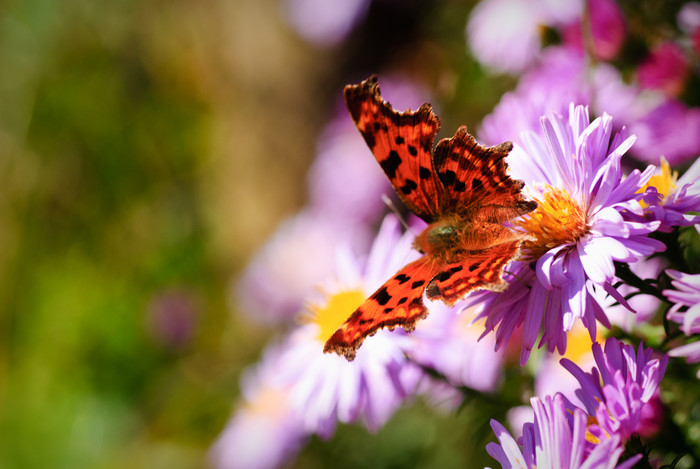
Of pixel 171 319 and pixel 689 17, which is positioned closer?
pixel 689 17

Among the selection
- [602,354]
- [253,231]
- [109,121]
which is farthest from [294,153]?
[602,354]

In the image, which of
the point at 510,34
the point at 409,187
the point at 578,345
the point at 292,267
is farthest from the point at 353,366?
the point at 292,267

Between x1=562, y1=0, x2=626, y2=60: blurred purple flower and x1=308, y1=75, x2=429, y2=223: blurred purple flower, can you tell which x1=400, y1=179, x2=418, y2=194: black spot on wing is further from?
x1=308, y1=75, x2=429, y2=223: blurred purple flower

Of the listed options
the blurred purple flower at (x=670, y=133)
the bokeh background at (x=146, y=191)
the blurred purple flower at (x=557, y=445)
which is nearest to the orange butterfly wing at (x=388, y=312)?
the blurred purple flower at (x=557, y=445)

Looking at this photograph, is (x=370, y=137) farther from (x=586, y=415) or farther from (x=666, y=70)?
(x=666, y=70)

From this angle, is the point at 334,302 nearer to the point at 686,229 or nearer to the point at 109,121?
the point at 686,229

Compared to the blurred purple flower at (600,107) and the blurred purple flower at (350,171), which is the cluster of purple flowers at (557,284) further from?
the blurred purple flower at (350,171)
